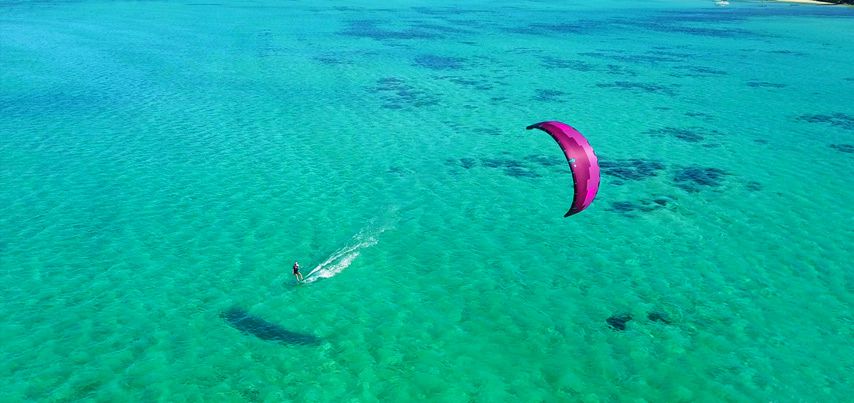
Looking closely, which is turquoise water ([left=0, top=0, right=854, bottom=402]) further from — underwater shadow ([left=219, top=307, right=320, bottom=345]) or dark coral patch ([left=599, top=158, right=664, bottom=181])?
dark coral patch ([left=599, top=158, right=664, bottom=181])

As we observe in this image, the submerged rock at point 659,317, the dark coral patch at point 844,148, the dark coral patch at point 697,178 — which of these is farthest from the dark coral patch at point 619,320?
the dark coral patch at point 844,148

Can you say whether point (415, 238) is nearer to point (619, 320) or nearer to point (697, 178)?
point (619, 320)

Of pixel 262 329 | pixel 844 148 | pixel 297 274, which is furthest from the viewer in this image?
pixel 844 148

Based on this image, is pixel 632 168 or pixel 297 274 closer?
pixel 297 274

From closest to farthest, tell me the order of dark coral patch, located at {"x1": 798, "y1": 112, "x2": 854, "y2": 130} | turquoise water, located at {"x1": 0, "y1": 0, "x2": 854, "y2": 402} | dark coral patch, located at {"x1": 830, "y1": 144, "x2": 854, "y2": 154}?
turquoise water, located at {"x1": 0, "y1": 0, "x2": 854, "y2": 402}, dark coral patch, located at {"x1": 830, "y1": 144, "x2": 854, "y2": 154}, dark coral patch, located at {"x1": 798, "y1": 112, "x2": 854, "y2": 130}

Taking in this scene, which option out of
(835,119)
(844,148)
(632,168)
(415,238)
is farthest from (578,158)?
(835,119)

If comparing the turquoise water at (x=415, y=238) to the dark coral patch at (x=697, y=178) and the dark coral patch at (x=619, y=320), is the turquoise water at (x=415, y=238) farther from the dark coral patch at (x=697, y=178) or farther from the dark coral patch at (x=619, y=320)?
the dark coral patch at (x=619, y=320)

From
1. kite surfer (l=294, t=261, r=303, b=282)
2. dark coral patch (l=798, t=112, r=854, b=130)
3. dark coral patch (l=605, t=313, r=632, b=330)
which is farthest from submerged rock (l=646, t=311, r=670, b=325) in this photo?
dark coral patch (l=798, t=112, r=854, b=130)

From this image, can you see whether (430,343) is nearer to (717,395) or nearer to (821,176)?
(717,395)
